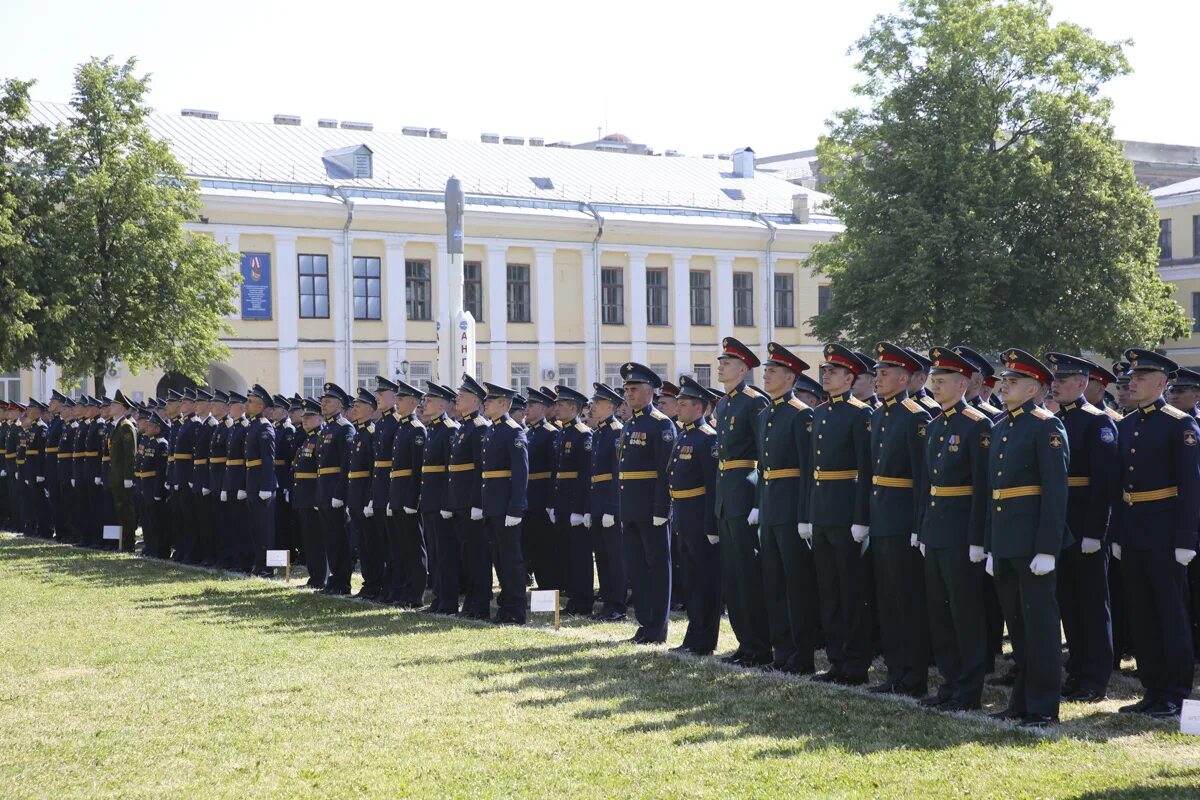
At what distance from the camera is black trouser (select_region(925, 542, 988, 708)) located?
847cm

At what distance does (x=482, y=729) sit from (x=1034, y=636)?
9.56 ft

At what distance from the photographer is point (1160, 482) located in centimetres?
851

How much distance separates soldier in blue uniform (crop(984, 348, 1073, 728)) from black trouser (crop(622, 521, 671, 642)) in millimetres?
3356

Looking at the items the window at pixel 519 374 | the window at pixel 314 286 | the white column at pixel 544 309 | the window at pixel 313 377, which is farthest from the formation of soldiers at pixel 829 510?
the white column at pixel 544 309

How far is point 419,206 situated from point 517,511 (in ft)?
104

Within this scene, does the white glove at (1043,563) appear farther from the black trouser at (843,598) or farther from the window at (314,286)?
the window at (314,286)

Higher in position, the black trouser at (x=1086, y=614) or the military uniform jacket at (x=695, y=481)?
the military uniform jacket at (x=695, y=481)

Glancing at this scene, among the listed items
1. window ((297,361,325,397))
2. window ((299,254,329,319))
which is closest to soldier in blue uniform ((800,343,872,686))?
window ((297,361,325,397))

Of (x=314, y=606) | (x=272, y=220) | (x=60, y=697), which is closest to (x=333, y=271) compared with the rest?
(x=272, y=220)

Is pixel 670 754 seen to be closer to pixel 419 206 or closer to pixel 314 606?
pixel 314 606

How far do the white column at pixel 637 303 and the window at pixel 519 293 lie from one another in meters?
3.36

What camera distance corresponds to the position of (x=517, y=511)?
12.3 meters

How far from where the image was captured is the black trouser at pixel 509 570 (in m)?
12.3

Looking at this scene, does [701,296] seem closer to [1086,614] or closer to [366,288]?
[366,288]
